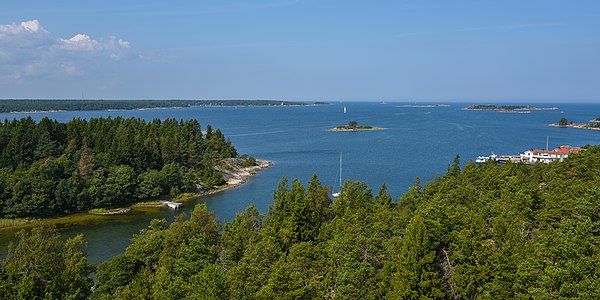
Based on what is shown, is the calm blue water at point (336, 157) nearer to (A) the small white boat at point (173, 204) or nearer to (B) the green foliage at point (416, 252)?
(A) the small white boat at point (173, 204)

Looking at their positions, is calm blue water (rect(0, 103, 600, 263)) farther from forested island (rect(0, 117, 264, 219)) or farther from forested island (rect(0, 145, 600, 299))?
forested island (rect(0, 145, 600, 299))

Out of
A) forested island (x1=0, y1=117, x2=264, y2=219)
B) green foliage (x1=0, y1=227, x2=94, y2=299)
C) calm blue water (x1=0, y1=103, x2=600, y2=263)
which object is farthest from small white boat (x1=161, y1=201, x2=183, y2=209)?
green foliage (x1=0, y1=227, x2=94, y2=299)

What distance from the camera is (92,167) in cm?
4628

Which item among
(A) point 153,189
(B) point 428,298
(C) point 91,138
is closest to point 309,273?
→ (B) point 428,298

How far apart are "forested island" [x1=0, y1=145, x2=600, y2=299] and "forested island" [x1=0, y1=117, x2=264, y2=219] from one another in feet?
70.3

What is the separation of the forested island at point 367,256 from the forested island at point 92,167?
21.4 metres

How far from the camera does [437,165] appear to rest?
63.5 m

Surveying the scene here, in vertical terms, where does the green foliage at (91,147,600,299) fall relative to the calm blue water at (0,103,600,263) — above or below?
above

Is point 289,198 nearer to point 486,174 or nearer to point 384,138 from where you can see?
point 486,174

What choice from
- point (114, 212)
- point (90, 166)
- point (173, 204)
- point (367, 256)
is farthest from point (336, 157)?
point (367, 256)

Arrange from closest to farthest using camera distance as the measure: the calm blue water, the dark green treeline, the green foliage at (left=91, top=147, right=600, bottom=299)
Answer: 1. the green foliage at (left=91, top=147, right=600, bottom=299)
2. the calm blue water
3. the dark green treeline

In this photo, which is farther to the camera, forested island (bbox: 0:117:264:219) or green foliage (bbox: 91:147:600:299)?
forested island (bbox: 0:117:264:219)

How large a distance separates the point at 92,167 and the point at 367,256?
3528 centimetres

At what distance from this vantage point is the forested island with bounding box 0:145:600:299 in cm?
1446
